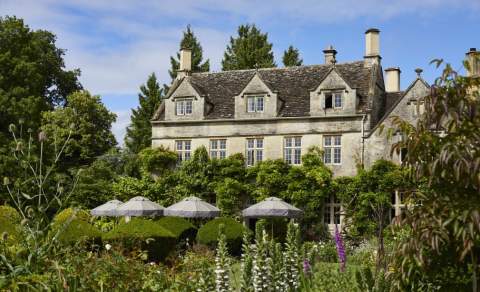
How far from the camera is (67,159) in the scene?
37.6 metres

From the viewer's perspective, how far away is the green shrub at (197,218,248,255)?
19.3 m

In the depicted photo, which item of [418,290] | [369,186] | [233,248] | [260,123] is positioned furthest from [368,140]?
[418,290]

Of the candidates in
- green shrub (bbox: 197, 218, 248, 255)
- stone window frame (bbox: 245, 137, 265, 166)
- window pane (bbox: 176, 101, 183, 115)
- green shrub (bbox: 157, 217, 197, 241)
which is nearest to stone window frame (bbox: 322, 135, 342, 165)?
stone window frame (bbox: 245, 137, 265, 166)

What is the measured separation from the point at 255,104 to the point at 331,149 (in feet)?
14.0

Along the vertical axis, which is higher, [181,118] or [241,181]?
[181,118]

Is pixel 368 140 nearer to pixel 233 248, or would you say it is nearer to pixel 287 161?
pixel 287 161

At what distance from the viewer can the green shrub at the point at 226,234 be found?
63.4 ft

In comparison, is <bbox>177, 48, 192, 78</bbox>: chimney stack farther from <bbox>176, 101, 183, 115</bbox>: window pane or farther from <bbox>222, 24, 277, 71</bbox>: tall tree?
<bbox>222, 24, 277, 71</bbox>: tall tree

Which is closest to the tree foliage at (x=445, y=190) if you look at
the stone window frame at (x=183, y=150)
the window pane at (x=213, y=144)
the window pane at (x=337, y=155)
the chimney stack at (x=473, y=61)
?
the chimney stack at (x=473, y=61)

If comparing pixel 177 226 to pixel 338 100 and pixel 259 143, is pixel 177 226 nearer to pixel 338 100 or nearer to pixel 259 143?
pixel 259 143

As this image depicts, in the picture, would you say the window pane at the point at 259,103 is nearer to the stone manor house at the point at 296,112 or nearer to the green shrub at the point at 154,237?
the stone manor house at the point at 296,112

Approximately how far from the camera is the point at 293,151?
28281 mm

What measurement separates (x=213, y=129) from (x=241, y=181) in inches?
118

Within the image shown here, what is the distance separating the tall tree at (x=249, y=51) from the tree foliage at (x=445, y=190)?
39.3 m
